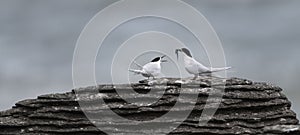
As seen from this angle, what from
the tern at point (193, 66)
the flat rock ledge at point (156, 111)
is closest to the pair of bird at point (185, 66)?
the tern at point (193, 66)

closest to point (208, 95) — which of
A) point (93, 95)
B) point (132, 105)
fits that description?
point (132, 105)

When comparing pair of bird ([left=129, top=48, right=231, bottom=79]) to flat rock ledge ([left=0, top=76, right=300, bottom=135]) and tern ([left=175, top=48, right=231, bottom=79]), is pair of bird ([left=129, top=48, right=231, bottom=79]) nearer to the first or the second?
tern ([left=175, top=48, right=231, bottom=79])

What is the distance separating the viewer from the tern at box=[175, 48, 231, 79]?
2320 centimetres

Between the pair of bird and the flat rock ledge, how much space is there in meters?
0.88

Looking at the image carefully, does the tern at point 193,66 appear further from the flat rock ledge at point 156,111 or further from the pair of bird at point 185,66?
the flat rock ledge at point 156,111

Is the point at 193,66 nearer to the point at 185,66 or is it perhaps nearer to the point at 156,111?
the point at 185,66

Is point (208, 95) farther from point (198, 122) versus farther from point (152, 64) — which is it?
point (152, 64)

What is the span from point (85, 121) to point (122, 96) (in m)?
1.63

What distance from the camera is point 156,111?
844 inches

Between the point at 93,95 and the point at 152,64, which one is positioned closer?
the point at 93,95

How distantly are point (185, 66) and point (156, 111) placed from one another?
9.25ft

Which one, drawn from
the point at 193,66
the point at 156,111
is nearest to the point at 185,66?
the point at 193,66

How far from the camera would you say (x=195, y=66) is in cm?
2322

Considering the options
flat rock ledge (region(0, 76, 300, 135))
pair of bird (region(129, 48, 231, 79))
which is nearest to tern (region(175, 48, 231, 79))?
pair of bird (region(129, 48, 231, 79))
